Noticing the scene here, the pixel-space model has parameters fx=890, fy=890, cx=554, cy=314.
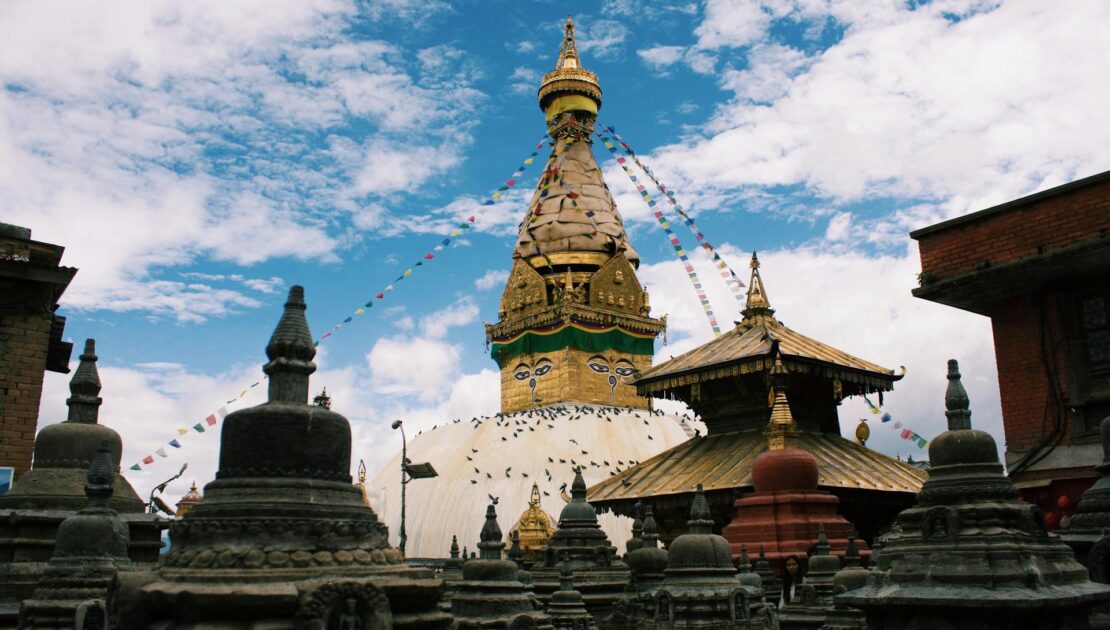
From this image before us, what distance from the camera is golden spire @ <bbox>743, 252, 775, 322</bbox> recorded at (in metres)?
22.1

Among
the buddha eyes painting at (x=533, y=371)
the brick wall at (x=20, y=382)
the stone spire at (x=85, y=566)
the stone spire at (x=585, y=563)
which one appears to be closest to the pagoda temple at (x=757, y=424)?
the stone spire at (x=585, y=563)

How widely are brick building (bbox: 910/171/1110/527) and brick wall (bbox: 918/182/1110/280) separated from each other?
16 mm

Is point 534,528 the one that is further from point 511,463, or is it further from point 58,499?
point 58,499

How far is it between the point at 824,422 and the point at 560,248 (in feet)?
58.9

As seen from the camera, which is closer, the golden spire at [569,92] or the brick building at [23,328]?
the brick building at [23,328]

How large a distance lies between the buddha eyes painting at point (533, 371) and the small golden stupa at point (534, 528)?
967 cm

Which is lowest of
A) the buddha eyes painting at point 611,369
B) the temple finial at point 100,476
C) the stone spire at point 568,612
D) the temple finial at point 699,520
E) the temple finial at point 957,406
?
the stone spire at point 568,612

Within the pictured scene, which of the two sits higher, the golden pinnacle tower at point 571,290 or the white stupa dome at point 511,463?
the golden pinnacle tower at point 571,290

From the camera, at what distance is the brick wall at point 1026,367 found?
14523 millimetres

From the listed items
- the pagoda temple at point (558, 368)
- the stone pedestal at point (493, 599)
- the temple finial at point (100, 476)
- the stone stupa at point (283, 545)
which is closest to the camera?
the stone stupa at point (283, 545)

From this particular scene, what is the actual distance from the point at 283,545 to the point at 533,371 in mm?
30761

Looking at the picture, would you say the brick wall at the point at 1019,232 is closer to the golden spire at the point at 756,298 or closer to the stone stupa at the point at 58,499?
the golden spire at the point at 756,298

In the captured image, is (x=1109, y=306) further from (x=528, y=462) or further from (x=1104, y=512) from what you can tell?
(x=528, y=462)

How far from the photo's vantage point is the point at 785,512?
51.8 ft
